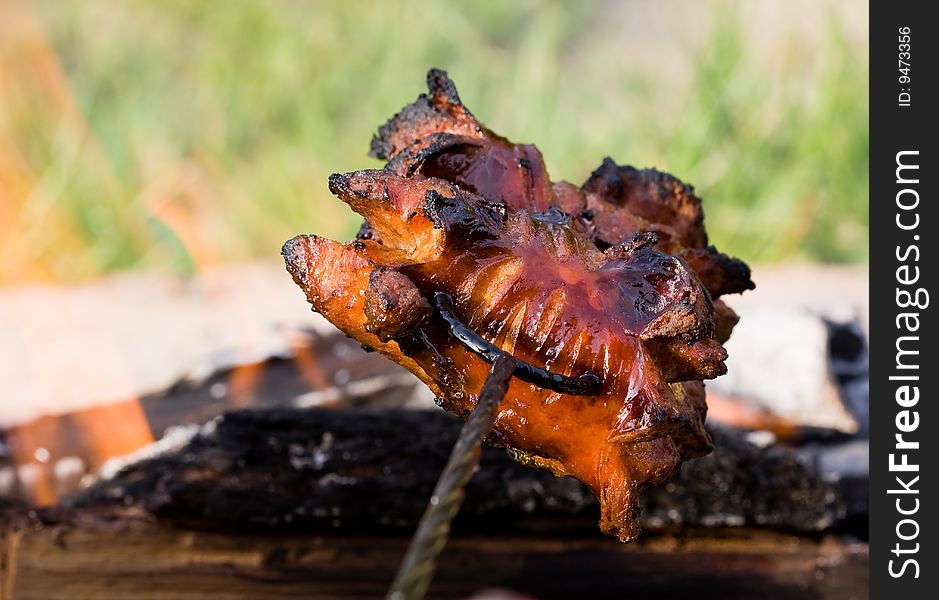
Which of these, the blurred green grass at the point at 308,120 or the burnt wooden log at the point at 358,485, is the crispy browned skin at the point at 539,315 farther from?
the blurred green grass at the point at 308,120

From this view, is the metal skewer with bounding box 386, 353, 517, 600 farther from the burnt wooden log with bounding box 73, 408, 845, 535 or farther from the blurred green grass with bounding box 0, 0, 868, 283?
the blurred green grass with bounding box 0, 0, 868, 283

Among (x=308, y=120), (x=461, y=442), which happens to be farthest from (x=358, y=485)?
(x=308, y=120)

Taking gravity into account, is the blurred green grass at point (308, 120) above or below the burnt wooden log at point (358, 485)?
above

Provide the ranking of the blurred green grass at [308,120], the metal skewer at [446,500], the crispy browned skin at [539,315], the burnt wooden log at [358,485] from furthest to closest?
the blurred green grass at [308,120], the burnt wooden log at [358,485], the crispy browned skin at [539,315], the metal skewer at [446,500]

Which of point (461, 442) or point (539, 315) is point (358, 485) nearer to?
point (539, 315)

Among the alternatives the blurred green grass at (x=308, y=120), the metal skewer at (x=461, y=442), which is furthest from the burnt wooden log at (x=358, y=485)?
the blurred green grass at (x=308, y=120)
